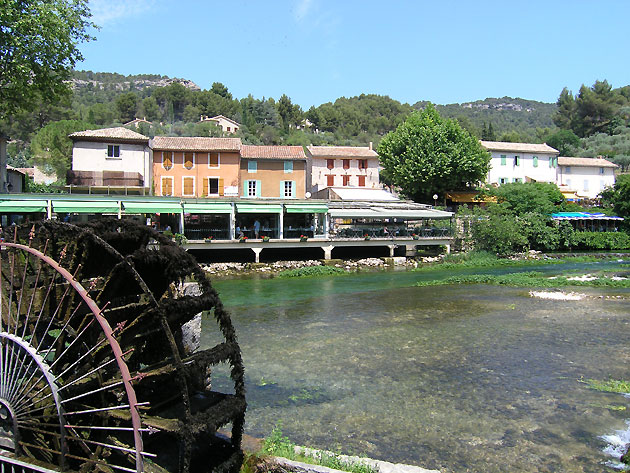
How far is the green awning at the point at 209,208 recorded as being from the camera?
29812 millimetres

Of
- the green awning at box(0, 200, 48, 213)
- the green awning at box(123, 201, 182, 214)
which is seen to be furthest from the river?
the green awning at box(0, 200, 48, 213)

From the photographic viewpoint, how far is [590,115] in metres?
86.3

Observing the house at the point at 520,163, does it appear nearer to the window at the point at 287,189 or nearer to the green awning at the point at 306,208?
the window at the point at 287,189

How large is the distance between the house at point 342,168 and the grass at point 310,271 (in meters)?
21.7

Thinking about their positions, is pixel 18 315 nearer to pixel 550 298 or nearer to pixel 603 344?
pixel 603 344

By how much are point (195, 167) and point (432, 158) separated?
20.6 meters

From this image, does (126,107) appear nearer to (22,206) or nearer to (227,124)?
(227,124)

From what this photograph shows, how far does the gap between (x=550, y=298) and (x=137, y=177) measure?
92.3ft

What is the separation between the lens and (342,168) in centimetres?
5081

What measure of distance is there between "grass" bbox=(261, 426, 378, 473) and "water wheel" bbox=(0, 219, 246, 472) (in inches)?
17.6

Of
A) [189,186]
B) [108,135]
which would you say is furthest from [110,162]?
[189,186]

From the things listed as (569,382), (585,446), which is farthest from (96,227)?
(569,382)

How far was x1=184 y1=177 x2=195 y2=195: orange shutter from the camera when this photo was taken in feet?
130

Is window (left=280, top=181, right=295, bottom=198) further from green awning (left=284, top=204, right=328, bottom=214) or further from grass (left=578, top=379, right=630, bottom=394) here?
grass (left=578, top=379, right=630, bottom=394)
